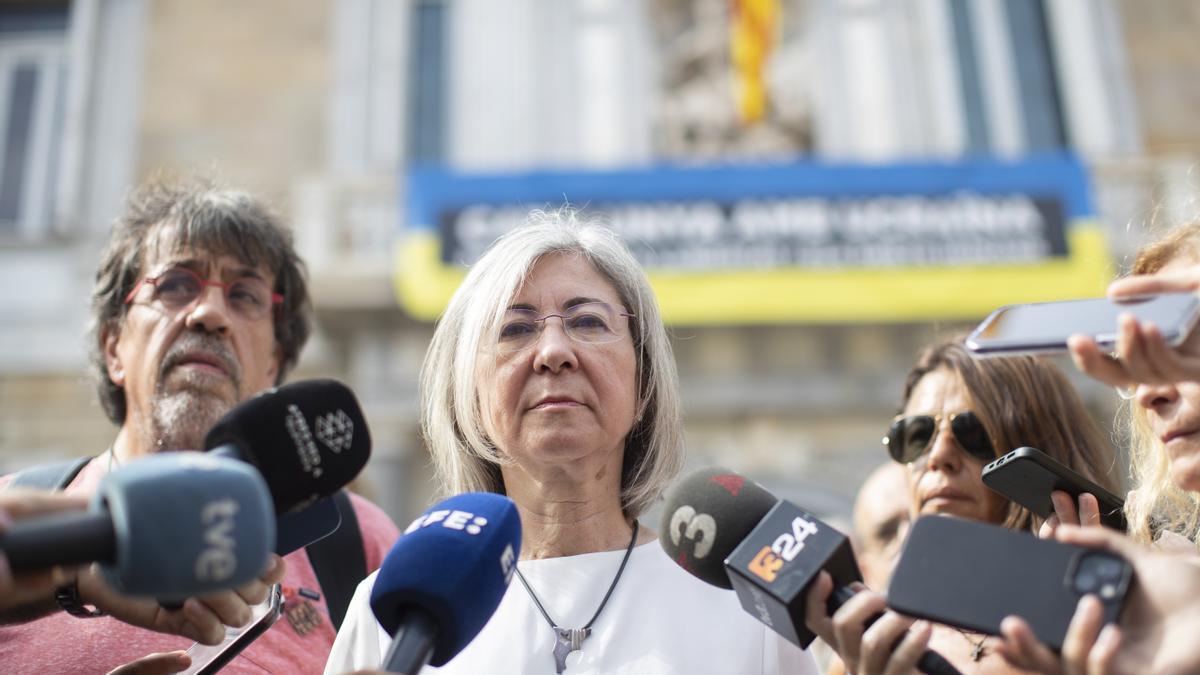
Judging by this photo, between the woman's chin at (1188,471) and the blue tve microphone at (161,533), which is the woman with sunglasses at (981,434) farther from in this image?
the blue tve microphone at (161,533)

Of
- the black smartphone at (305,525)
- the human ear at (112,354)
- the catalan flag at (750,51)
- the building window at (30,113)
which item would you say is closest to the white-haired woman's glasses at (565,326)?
the black smartphone at (305,525)

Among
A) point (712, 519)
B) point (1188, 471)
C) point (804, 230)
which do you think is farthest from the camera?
point (804, 230)

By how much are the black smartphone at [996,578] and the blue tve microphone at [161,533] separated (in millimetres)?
725

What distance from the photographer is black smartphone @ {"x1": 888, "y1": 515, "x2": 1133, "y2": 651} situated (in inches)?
45.6

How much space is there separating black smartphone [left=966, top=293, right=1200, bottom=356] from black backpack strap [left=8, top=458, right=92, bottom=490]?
70.3 inches

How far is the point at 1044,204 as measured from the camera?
7.63 m

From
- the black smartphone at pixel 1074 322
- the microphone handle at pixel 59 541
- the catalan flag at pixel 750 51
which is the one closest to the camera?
the microphone handle at pixel 59 541

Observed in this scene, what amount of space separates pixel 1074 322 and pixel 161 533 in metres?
1.04

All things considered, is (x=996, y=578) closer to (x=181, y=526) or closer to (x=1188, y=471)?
(x=1188, y=471)

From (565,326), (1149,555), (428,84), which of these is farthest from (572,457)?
(428,84)

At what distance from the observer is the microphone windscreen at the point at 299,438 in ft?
4.61

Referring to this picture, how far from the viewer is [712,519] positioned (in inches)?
64.6

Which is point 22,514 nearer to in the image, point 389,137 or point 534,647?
point 534,647

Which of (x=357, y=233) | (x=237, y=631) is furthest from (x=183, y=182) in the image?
(x=357, y=233)
